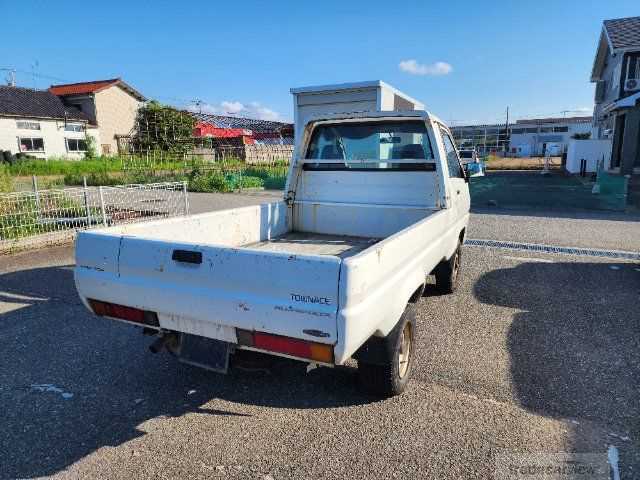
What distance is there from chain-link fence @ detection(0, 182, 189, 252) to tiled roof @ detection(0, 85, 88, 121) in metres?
29.1

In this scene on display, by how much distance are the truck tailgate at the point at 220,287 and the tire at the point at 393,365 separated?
2.32 ft

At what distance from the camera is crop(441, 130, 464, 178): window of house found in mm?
4629

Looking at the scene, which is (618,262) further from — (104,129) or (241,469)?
(104,129)

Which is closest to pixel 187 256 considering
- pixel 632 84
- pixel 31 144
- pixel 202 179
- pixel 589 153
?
pixel 202 179

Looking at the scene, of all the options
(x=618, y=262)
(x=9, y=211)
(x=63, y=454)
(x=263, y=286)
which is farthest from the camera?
(x=9, y=211)

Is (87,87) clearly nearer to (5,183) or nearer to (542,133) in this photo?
(5,183)

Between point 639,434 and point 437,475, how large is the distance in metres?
1.36

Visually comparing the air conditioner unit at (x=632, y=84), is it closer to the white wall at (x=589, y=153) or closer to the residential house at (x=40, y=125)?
the white wall at (x=589, y=153)

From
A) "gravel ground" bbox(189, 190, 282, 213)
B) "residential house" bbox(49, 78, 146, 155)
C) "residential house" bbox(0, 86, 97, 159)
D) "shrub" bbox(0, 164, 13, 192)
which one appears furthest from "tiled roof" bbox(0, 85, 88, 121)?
"shrub" bbox(0, 164, 13, 192)

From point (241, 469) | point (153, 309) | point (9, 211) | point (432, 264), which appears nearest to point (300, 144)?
point (432, 264)

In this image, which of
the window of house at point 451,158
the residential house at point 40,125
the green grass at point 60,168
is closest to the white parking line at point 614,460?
the window of house at point 451,158

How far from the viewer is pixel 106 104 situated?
37344 mm

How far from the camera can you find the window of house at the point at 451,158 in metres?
4.63

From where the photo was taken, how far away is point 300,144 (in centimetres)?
477
